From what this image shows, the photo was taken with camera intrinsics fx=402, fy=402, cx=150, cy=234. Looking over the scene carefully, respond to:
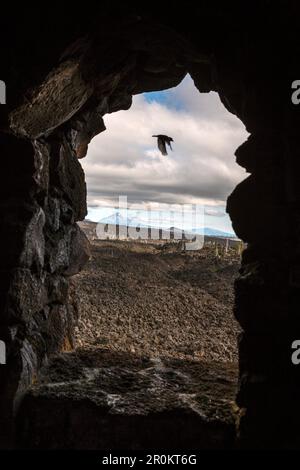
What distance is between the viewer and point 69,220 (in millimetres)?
4164

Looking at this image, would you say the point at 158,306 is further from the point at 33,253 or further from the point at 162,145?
the point at 33,253

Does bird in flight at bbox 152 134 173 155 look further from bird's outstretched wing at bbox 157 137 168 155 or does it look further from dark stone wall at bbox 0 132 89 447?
dark stone wall at bbox 0 132 89 447

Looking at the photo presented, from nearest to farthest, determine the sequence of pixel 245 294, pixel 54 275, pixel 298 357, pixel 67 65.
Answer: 1. pixel 298 357
2. pixel 245 294
3. pixel 67 65
4. pixel 54 275

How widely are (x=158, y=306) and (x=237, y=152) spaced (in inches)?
394

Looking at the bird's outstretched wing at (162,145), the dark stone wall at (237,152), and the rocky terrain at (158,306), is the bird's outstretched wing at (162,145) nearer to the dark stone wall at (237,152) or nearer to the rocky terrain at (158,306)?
the dark stone wall at (237,152)

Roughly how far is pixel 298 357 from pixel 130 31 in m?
2.92

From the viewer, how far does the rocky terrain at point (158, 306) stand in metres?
9.29

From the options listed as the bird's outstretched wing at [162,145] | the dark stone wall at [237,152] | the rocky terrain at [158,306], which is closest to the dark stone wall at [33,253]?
the dark stone wall at [237,152]

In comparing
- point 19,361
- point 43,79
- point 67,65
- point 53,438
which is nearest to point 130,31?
point 67,65

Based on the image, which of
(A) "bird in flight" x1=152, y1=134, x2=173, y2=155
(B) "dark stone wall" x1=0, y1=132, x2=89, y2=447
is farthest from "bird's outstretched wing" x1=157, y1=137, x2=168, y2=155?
(B) "dark stone wall" x1=0, y1=132, x2=89, y2=447

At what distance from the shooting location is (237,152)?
3.21 meters

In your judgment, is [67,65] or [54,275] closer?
[67,65]

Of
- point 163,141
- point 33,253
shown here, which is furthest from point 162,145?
point 33,253
